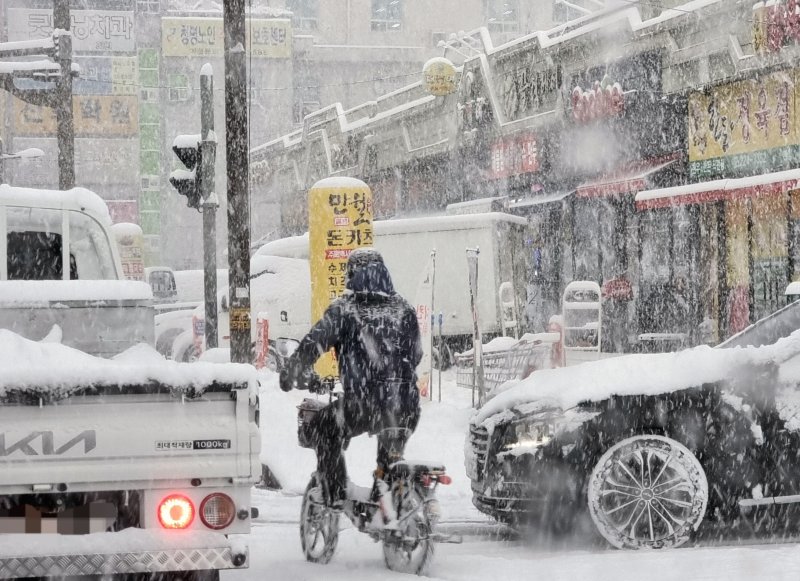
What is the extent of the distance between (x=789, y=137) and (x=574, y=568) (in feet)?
46.8

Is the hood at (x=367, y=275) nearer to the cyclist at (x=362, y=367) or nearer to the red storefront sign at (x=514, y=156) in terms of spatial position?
the cyclist at (x=362, y=367)

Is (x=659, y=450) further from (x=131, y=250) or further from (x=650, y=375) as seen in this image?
(x=131, y=250)

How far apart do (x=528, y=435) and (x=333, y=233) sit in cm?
799

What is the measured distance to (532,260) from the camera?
2584 cm

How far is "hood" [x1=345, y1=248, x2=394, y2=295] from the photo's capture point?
A: 634 cm

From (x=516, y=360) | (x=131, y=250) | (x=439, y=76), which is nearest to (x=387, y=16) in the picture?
(x=131, y=250)

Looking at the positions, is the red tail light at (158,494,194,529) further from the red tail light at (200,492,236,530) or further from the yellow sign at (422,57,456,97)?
the yellow sign at (422,57,456,97)

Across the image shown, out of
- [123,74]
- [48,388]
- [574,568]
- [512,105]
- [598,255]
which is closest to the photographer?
[48,388]

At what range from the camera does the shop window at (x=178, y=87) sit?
51.2m

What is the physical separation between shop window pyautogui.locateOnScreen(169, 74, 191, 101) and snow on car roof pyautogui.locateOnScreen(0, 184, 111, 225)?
4496 centimetres

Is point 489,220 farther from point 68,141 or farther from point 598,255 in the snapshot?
point 68,141

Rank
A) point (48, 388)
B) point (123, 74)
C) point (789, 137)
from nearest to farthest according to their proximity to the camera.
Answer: point (48, 388) < point (789, 137) < point (123, 74)

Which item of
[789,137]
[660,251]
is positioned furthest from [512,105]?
[789,137]

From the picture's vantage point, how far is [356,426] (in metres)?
6.28
